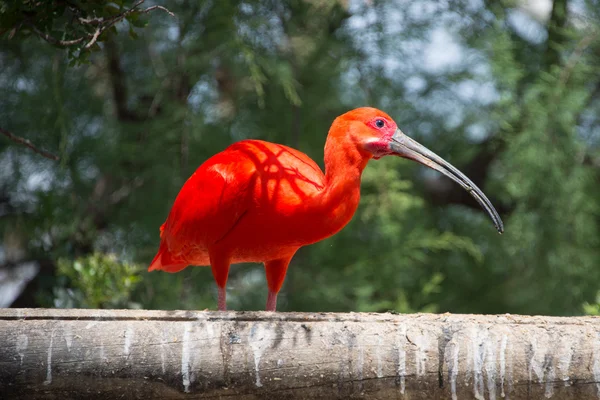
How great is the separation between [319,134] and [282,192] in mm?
3258

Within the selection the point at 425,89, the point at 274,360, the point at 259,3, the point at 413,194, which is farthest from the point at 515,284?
the point at 274,360

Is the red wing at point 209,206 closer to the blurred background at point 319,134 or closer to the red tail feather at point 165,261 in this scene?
the red tail feather at point 165,261

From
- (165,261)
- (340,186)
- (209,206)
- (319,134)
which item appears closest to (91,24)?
(209,206)

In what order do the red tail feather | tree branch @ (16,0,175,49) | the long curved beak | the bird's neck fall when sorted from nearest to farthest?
tree branch @ (16,0,175,49)
the bird's neck
the long curved beak
the red tail feather

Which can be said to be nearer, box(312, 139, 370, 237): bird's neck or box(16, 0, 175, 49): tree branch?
box(16, 0, 175, 49): tree branch

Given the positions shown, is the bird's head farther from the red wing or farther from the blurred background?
the blurred background

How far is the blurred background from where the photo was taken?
5770 millimetres

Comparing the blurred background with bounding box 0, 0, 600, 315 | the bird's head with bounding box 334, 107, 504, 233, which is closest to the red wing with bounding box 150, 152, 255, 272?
the bird's head with bounding box 334, 107, 504, 233

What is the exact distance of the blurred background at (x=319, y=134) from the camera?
5.77 m

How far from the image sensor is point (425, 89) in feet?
21.6

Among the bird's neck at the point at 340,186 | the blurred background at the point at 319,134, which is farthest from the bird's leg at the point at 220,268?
the blurred background at the point at 319,134

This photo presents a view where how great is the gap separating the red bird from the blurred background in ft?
6.91

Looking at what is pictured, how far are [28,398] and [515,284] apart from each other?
17.5ft

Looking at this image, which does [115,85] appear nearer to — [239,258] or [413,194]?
[413,194]
